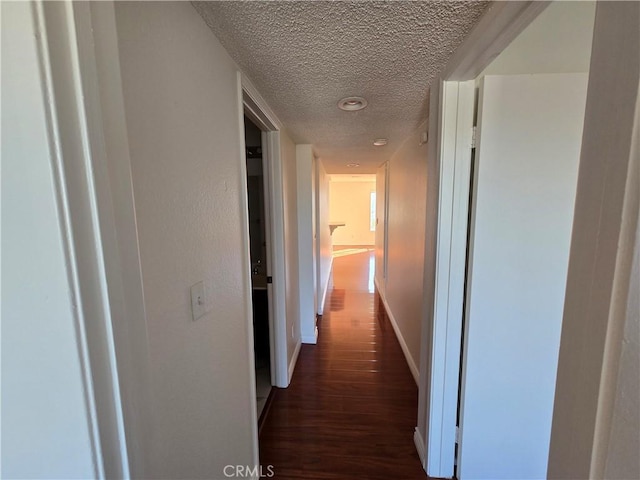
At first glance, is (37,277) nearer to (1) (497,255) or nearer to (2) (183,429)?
(2) (183,429)

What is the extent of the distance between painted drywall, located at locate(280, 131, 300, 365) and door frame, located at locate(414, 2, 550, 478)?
118cm

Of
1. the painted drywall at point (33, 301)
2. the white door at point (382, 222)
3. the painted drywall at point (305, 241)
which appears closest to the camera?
the painted drywall at point (33, 301)

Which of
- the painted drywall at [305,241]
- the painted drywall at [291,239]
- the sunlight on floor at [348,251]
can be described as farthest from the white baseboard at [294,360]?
the sunlight on floor at [348,251]

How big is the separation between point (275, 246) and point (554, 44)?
1870 mm

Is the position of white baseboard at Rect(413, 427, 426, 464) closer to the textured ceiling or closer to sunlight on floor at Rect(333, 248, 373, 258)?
the textured ceiling

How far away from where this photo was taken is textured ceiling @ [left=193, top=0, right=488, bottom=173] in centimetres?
85

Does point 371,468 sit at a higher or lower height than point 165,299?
lower

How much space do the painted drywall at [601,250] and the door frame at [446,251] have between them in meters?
0.76

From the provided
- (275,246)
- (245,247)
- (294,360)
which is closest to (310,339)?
(294,360)

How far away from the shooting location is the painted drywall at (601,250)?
391mm

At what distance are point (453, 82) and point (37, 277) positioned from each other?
5.12 ft

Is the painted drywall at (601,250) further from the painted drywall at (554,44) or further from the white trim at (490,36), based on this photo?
the painted drywall at (554,44)

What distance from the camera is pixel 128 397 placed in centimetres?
50

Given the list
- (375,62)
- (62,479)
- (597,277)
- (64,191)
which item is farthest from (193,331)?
(375,62)
